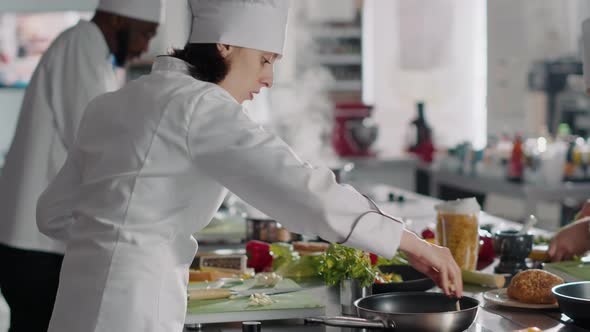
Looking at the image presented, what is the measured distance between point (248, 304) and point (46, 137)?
4.24ft

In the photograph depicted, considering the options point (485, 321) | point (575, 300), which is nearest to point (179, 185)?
point (485, 321)

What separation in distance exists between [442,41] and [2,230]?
6.47 metres

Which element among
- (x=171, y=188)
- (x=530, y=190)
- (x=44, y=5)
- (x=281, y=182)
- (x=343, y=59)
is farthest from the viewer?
(x=343, y=59)

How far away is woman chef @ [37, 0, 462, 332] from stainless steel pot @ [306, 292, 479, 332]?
60 millimetres

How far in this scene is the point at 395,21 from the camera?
28.3 feet

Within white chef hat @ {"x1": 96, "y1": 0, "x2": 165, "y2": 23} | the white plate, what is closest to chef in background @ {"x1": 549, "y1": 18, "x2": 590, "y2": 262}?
the white plate

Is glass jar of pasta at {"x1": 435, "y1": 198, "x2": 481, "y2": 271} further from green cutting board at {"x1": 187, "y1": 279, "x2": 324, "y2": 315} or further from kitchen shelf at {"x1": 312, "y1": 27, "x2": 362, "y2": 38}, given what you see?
kitchen shelf at {"x1": 312, "y1": 27, "x2": 362, "y2": 38}

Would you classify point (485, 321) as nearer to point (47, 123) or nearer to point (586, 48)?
point (586, 48)

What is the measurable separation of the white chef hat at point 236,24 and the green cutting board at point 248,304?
0.53 metres

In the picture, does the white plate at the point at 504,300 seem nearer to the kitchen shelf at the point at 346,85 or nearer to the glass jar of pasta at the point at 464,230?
the glass jar of pasta at the point at 464,230

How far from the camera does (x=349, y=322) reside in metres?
1.47

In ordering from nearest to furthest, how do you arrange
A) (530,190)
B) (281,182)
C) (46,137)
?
(281,182) < (46,137) < (530,190)

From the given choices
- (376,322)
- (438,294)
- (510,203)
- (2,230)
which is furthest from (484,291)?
(510,203)

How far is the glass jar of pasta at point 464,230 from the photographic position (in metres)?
2.19
